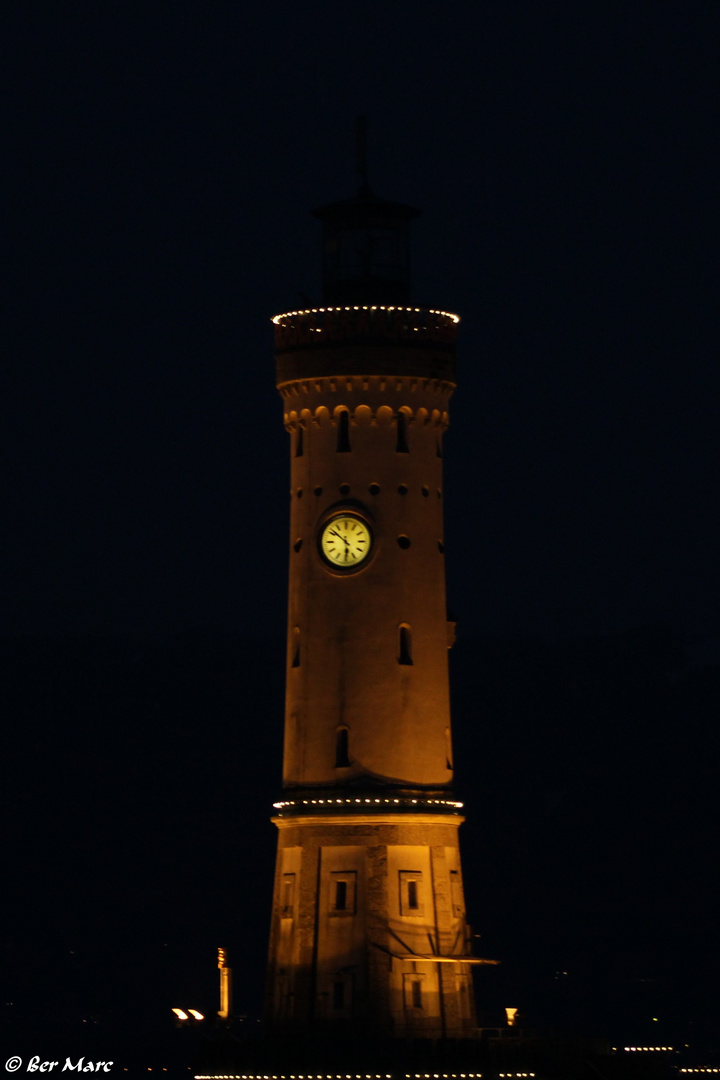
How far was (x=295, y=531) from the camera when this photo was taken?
87.7 m

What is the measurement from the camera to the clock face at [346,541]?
283ft

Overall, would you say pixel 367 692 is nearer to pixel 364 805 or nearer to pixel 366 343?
pixel 364 805

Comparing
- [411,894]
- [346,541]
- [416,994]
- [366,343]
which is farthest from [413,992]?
[366,343]

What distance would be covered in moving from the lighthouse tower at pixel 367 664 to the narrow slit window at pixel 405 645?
1.5 inches

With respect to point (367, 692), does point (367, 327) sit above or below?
above

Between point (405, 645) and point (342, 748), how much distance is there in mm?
3397

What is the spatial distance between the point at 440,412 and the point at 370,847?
41.0 ft

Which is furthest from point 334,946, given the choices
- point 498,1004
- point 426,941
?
point 498,1004

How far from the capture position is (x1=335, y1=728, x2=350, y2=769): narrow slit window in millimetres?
85188

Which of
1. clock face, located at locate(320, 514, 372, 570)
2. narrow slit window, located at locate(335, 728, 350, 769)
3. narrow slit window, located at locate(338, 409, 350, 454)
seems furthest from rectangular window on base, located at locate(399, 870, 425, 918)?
narrow slit window, located at locate(338, 409, 350, 454)

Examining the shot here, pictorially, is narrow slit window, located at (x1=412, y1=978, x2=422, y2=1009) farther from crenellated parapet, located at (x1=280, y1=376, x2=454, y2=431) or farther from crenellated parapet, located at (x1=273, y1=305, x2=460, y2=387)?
crenellated parapet, located at (x1=273, y1=305, x2=460, y2=387)

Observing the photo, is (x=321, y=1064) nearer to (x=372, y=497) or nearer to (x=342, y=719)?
(x=342, y=719)

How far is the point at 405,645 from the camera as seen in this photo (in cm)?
8619

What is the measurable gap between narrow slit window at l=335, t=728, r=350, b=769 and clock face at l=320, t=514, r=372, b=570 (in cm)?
460
